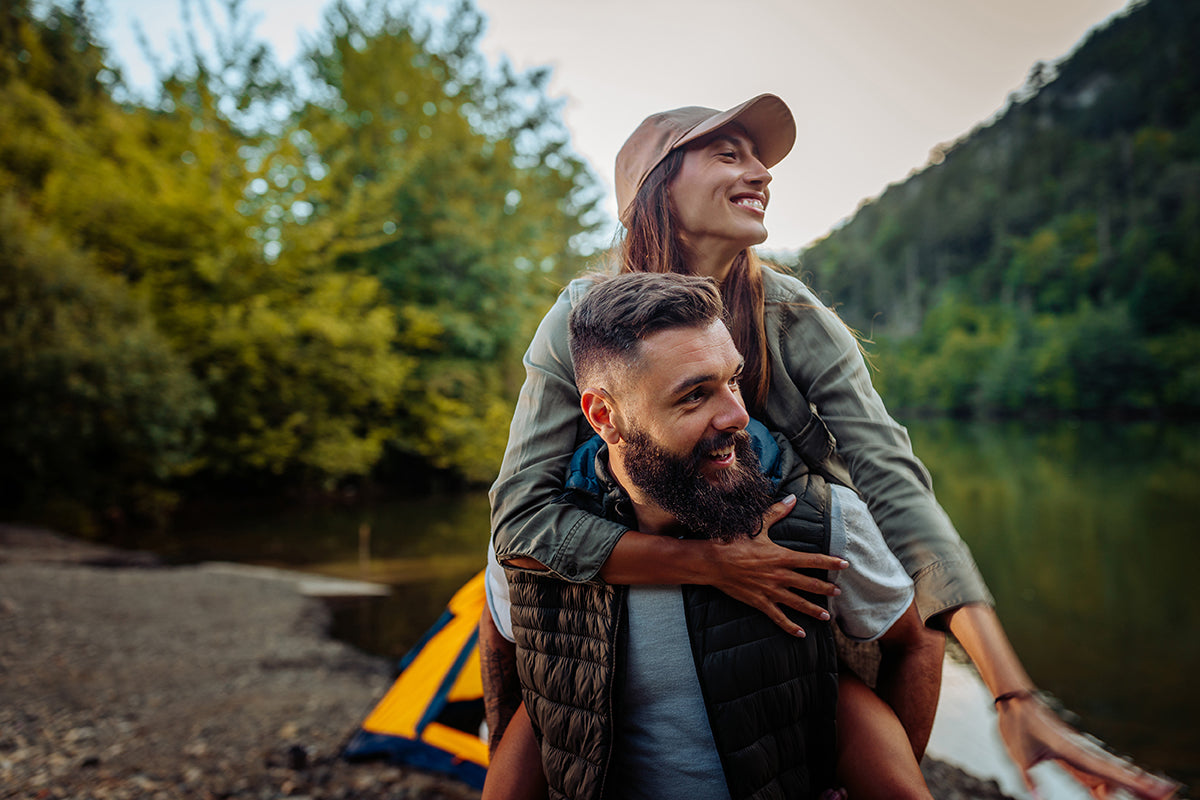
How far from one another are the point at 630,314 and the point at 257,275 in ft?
57.7

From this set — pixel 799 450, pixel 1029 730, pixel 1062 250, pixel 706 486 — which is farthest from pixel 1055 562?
pixel 1062 250

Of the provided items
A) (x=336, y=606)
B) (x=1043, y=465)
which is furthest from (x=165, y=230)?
(x=1043, y=465)

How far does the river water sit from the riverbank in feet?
4.55

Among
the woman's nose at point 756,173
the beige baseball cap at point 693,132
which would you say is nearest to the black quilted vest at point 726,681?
the woman's nose at point 756,173

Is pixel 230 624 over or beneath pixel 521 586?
Result: beneath

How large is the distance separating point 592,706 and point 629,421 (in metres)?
0.68

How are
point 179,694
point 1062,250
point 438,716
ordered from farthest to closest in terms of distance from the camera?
point 1062,250 < point 179,694 < point 438,716

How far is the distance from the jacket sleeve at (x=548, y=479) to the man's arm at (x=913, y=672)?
30.1 inches

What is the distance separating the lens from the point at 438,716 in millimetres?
5199

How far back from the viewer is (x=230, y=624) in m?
8.99

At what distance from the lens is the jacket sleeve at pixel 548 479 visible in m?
1.64

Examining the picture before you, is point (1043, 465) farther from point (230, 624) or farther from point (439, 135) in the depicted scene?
point (230, 624)

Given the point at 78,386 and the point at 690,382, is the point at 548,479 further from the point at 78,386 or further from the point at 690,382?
the point at 78,386

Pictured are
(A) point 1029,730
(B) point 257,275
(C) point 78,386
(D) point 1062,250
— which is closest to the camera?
(A) point 1029,730
